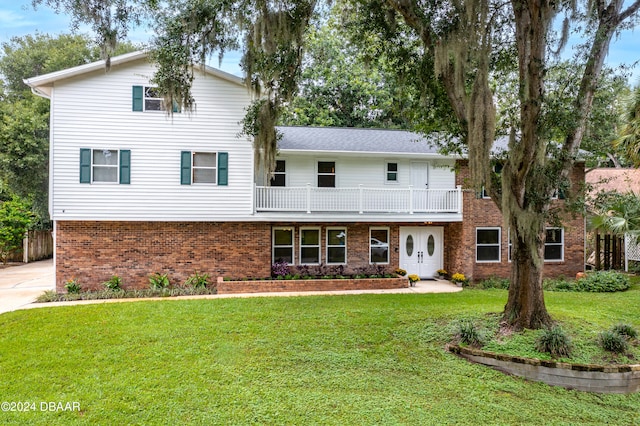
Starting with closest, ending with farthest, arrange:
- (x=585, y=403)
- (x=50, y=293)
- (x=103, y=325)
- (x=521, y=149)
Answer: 1. (x=585, y=403)
2. (x=521, y=149)
3. (x=103, y=325)
4. (x=50, y=293)

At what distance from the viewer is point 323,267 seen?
12.9 meters

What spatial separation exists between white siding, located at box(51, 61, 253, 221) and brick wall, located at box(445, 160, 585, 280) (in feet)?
24.4

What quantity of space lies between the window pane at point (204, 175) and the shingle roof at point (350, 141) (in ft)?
8.06

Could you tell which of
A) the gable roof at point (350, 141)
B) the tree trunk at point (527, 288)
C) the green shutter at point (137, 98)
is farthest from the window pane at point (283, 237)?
the tree trunk at point (527, 288)

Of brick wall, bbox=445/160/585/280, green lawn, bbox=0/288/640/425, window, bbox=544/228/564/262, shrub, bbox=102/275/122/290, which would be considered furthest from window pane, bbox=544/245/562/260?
shrub, bbox=102/275/122/290

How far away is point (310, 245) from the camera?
13.2 meters

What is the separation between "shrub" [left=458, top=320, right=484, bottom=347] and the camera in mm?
6125

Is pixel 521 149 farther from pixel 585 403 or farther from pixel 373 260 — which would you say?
pixel 373 260

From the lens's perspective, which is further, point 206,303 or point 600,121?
point 206,303

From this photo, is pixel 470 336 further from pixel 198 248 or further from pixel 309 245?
pixel 198 248

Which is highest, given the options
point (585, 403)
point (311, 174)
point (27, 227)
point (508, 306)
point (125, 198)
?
point (311, 174)

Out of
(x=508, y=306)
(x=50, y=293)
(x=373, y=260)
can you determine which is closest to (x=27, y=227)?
(x=50, y=293)

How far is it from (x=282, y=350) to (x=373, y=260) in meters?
7.90

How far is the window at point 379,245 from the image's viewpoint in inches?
534
